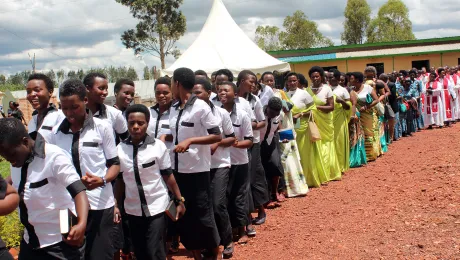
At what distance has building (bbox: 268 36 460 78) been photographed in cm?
3006

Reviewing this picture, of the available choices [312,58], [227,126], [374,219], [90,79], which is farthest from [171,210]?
[312,58]

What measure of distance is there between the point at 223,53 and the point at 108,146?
9853 mm

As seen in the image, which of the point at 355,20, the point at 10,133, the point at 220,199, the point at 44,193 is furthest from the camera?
the point at 355,20

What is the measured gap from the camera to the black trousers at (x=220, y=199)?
4637 mm

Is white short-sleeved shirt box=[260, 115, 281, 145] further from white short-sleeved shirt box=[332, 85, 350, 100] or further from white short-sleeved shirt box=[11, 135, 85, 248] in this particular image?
white short-sleeved shirt box=[11, 135, 85, 248]

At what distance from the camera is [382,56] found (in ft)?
98.3

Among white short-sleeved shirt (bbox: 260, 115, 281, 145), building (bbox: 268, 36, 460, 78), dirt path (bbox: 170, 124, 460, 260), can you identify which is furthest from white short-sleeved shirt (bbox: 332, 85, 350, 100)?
building (bbox: 268, 36, 460, 78)

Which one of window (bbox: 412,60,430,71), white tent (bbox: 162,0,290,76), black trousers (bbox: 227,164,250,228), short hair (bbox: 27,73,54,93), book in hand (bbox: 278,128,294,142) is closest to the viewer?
short hair (bbox: 27,73,54,93)

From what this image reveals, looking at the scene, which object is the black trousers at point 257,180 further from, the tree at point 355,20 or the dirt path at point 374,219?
the tree at point 355,20

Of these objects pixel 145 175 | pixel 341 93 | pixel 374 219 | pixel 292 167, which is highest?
pixel 341 93

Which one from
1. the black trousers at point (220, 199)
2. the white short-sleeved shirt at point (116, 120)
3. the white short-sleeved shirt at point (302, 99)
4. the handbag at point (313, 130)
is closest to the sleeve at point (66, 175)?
the white short-sleeved shirt at point (116, 120)

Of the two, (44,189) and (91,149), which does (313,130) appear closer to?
(91,149)

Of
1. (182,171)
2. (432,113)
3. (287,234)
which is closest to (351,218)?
(287,234)

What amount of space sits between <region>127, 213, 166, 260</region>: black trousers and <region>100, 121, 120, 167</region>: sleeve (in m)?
0.55
